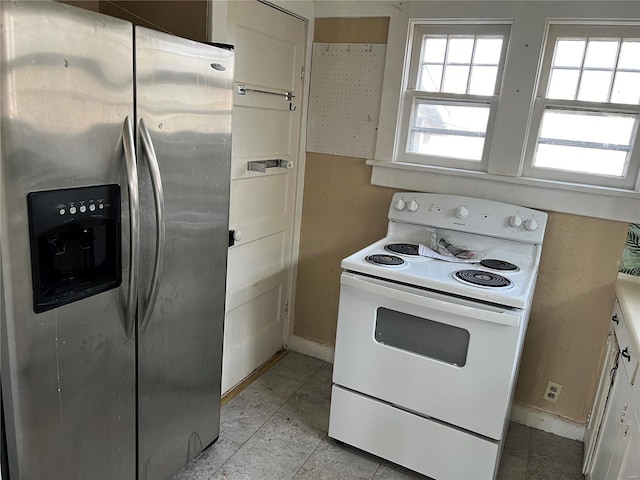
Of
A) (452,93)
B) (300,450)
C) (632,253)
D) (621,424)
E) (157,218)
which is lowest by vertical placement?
(300,450)

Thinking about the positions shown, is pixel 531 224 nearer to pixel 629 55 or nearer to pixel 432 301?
pixel 432 301

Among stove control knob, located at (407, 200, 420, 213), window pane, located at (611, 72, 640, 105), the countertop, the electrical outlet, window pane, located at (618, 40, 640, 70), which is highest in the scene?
window pane, located at (618, 40, 640, 70)

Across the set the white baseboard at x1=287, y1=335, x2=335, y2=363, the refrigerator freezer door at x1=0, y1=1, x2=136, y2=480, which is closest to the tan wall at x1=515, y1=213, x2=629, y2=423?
the white baseboard at x1=287, y1=335, x2=335, y2=363

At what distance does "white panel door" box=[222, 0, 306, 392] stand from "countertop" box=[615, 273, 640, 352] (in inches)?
66.2

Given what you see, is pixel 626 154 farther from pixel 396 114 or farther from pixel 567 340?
pixel 396 114

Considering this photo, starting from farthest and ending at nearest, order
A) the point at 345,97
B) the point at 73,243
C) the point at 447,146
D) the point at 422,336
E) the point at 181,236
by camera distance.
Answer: the point at 345,97 < the point at 447,146 < the point at 422,336 < the point at 181,236 < the point at 73,243

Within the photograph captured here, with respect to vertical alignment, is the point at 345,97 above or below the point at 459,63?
below

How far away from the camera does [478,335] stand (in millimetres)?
1835

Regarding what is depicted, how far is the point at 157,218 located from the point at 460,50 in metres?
1.77

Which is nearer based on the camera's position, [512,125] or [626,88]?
[626,88]

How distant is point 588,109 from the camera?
7.26ft

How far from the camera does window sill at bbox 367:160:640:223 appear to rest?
2.16m

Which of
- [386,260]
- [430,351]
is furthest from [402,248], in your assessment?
[430,351]

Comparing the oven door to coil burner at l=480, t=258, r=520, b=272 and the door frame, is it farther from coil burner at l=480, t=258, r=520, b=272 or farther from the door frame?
the door frame
